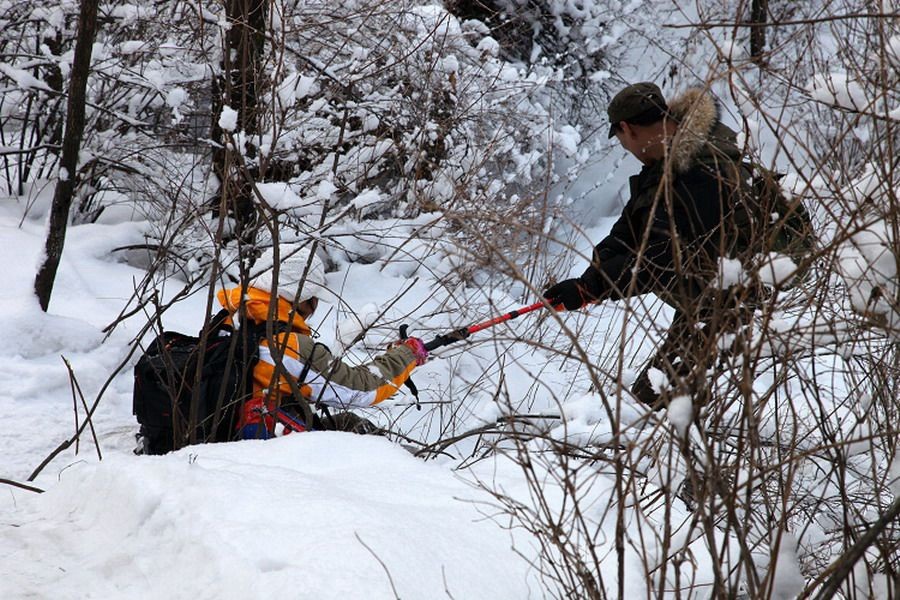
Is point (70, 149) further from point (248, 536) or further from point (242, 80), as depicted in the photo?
point (248, 536)

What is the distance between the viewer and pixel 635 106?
3799 millimetres

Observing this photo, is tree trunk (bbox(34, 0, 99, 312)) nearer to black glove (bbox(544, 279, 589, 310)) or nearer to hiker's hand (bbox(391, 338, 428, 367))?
hiker's hand (bbox(391, 338, 428, 367))

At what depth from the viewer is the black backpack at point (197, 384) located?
3438 mm

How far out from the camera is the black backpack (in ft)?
11.3

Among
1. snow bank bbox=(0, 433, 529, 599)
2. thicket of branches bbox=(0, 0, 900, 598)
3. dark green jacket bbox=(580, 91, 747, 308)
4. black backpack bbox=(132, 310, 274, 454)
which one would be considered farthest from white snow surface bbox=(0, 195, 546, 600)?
dark green jacket bbox=(580, 91, 747, 308)

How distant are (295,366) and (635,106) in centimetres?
183

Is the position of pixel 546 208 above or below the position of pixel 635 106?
below

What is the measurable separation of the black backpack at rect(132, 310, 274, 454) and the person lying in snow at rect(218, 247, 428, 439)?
7 centimetres

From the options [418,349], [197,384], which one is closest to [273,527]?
[197,384]

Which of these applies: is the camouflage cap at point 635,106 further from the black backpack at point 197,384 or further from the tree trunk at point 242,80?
the black backpack at point 197,384

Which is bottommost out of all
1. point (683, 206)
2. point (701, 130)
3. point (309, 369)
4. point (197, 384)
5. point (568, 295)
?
point (197, 384)

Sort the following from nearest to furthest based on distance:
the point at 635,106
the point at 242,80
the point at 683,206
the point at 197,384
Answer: the point at 683,206 → the point at 197,384 → the point at 242,80 → the point at 635,106

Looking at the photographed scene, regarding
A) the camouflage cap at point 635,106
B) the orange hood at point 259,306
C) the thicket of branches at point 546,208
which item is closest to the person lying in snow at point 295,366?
the orange hood at point 259,306

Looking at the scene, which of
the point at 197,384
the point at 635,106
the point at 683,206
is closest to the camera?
the point at 683,206
